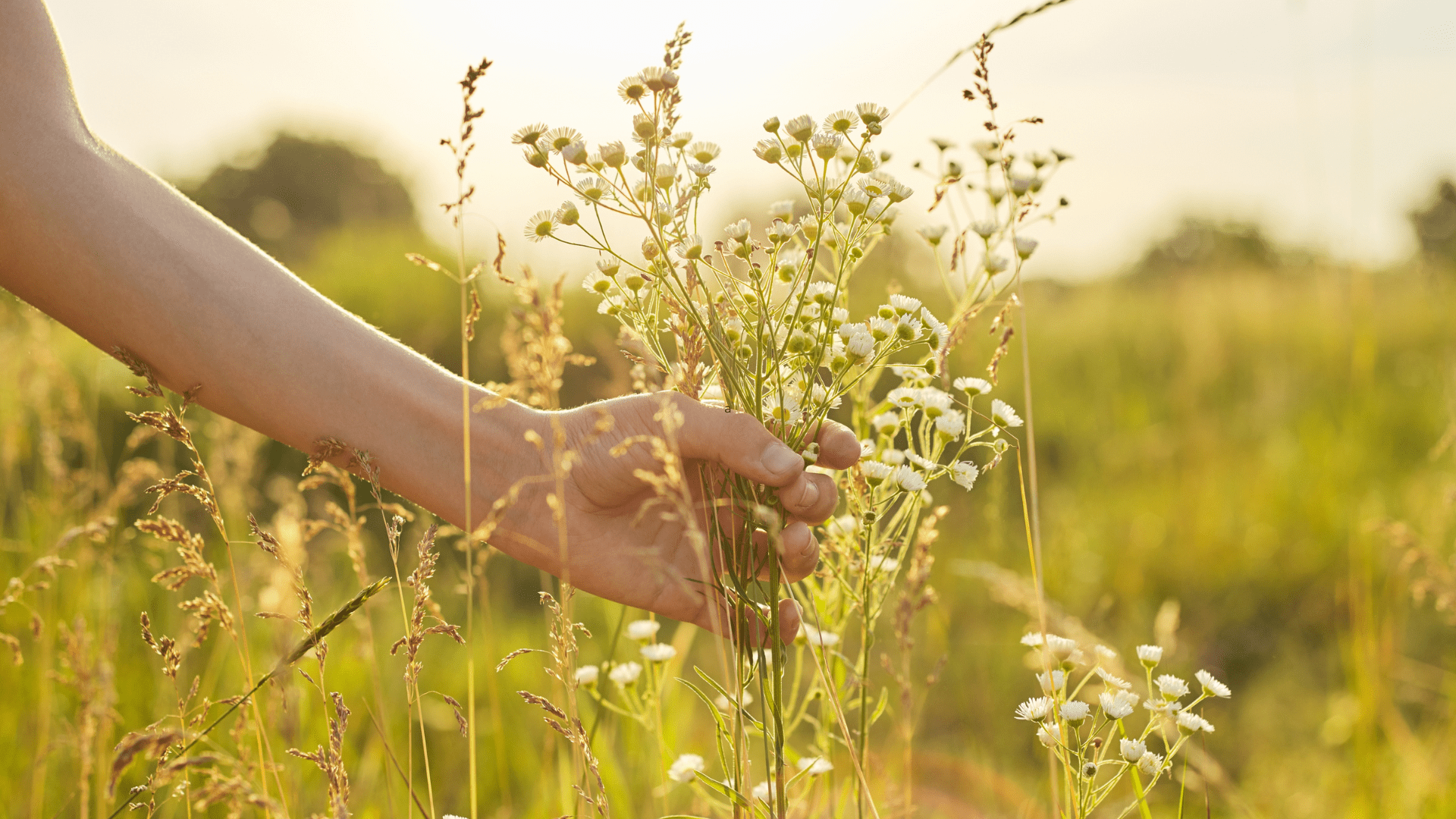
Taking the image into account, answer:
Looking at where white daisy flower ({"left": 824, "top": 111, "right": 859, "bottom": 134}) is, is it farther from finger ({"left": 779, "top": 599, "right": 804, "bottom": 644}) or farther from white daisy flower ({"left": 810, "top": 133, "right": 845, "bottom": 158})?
finger ({"left": 779, "top": 599, "right": 804, "bottom": 644})

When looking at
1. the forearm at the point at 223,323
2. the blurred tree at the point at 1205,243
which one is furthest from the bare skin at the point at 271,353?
the blurred tree at the point at 1205,243

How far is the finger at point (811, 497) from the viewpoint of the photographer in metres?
1.07

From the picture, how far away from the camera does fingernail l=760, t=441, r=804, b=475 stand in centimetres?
102

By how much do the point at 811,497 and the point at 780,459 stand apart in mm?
86

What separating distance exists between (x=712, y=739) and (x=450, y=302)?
12.3 feet

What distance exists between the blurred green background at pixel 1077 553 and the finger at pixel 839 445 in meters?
0.53

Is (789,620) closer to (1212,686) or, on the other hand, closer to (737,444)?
(737,444)

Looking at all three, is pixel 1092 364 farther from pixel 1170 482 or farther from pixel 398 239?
pixel 398 239

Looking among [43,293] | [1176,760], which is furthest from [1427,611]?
[43,293]

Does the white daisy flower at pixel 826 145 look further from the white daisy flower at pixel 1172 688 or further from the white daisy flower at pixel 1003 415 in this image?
the white daisy flower at pixel 1172 688

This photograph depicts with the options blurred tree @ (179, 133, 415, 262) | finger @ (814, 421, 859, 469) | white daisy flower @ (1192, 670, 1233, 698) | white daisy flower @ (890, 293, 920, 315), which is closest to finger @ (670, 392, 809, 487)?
finger @ (814, 421, 859, 469)

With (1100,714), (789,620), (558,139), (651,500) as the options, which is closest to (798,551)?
(789,620)

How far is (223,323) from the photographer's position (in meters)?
1.27

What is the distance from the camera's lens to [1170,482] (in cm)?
471
